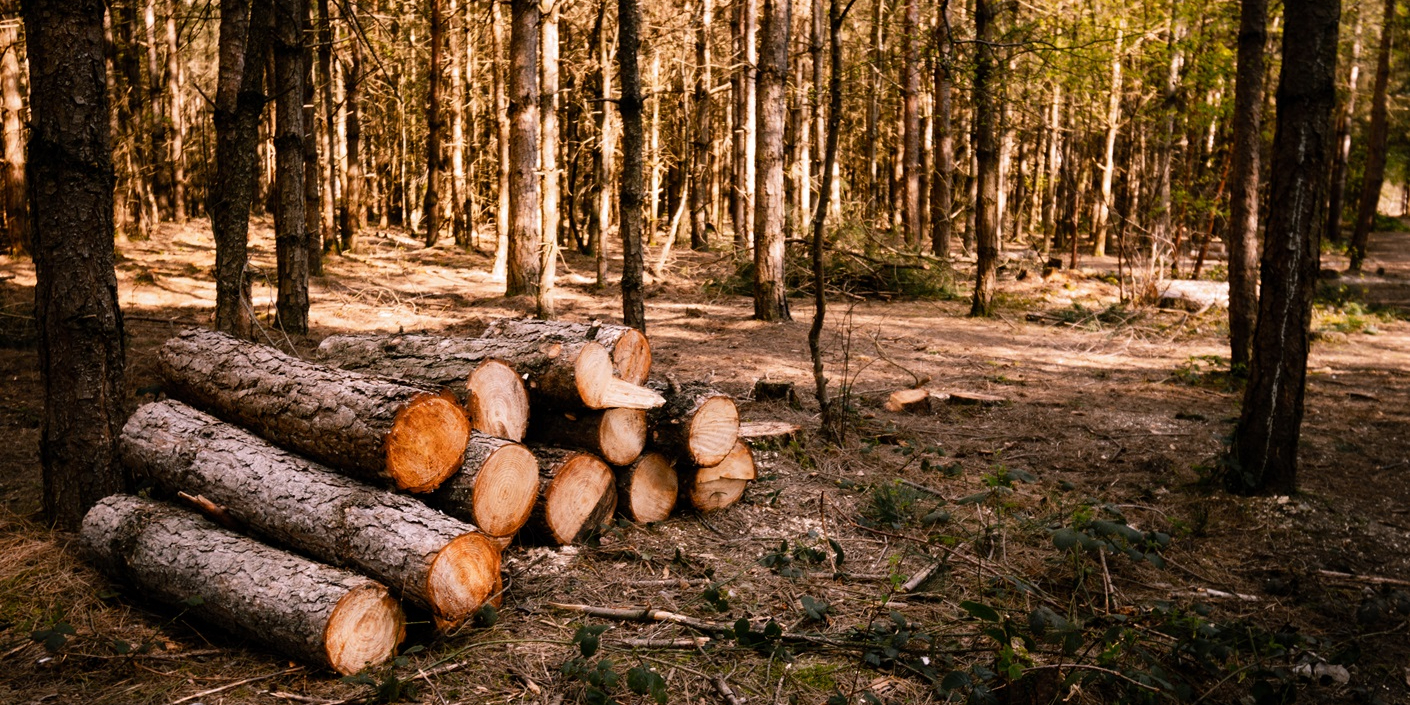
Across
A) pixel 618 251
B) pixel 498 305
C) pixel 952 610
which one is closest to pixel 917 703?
pixel 952 610

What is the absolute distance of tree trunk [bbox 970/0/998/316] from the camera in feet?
39.6

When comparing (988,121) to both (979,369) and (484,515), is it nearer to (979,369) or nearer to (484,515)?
(979,369)

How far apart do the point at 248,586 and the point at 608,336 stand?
242cm

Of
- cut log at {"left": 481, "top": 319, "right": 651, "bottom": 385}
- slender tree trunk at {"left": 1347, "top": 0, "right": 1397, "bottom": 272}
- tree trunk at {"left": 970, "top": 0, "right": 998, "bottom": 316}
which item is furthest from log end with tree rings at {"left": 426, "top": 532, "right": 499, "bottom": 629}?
slender tree trunk at {"left": 1347, "top": 0, "right": 1397, "bottom": 272}

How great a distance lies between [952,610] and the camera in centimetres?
412

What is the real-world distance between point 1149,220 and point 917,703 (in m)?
16.5

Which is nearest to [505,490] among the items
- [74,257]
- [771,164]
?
[74,257]

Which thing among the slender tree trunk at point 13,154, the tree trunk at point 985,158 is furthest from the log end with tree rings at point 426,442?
the slender tree trunk at point 13,154

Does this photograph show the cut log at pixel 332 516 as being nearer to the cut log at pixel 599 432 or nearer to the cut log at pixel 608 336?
the cut log at pixel 599 432

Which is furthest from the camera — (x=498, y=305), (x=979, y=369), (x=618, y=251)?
(x=618, y=251)

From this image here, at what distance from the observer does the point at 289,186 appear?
1023cm

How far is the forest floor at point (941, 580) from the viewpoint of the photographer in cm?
344

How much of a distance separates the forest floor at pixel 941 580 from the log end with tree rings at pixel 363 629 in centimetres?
10

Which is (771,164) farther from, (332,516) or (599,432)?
(332,516)
